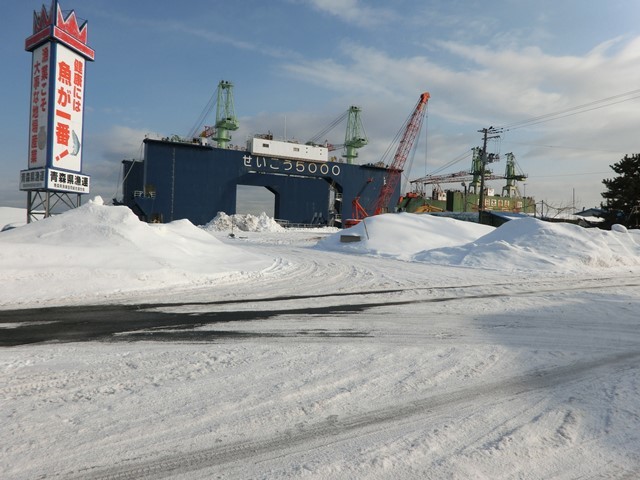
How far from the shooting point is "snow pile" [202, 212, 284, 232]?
44406 mm

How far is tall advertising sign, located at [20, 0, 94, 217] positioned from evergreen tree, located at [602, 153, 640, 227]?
41.7m

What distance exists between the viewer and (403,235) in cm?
2134

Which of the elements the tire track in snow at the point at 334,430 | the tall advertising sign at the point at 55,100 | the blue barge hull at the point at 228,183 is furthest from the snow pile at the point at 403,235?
the blue barge hull at the point at 228,183

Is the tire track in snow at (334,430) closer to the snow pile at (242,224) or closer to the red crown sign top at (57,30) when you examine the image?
the red crown sign top at (57,30)

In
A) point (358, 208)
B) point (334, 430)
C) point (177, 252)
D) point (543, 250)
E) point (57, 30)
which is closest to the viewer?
point (334, 430)

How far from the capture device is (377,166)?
2544 inches

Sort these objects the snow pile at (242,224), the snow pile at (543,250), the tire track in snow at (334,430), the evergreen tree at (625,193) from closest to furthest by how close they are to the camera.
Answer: the tire track in snow at (334,430) → the snow pile at (543,250) → the evergreen tree at (625,193) → the snow pile at (242,224)

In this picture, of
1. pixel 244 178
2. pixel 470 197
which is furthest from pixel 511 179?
pixel 244 178

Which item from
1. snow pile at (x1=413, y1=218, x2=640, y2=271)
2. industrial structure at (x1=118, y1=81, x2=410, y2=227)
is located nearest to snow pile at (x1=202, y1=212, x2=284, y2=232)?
industrial structure at (x1=118, y1=81, x2=410, y2=227)

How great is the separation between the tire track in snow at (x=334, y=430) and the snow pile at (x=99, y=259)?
22.2ft

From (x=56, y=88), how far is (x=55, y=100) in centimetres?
59

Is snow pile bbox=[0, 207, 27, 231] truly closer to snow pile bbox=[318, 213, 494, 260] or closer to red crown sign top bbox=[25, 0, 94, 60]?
red crown sign top bbox=[25, 0, 94, 60]

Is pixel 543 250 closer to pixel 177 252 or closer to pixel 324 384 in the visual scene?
pixel 177 252

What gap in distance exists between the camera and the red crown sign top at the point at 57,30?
1908 centimetres
